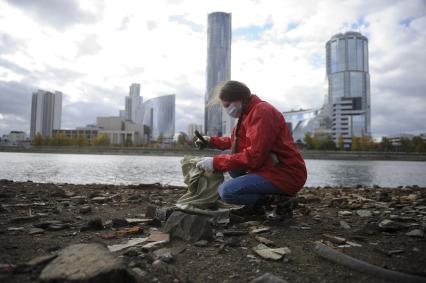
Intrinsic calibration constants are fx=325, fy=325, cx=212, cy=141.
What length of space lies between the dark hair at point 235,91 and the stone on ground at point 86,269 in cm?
240

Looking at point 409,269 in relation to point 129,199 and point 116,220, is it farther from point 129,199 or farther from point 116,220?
point 129,199

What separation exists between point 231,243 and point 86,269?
4.99ft

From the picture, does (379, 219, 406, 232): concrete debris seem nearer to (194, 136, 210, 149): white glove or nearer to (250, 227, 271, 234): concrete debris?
(250, 227, 271, 234): concrete debris

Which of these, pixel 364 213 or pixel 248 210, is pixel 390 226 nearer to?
pixel 364 213

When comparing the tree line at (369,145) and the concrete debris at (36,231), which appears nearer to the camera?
the concrete debris at (36,231)

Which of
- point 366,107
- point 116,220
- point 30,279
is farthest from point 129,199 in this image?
point 366,107

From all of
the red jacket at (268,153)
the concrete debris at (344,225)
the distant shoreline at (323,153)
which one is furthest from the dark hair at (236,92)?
the distant shoreline at (323,153)

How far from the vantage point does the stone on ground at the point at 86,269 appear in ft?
6.93

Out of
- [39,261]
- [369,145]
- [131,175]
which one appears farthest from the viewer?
[369,145]

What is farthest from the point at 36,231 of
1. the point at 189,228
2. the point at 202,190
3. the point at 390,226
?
the point at 390,226

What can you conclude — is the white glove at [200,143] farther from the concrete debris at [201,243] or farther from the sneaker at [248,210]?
the concrete debris at [201,243]

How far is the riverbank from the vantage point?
8.45ft

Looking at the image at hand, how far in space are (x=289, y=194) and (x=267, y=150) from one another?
73cm

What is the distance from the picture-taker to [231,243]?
3281 millimetres
